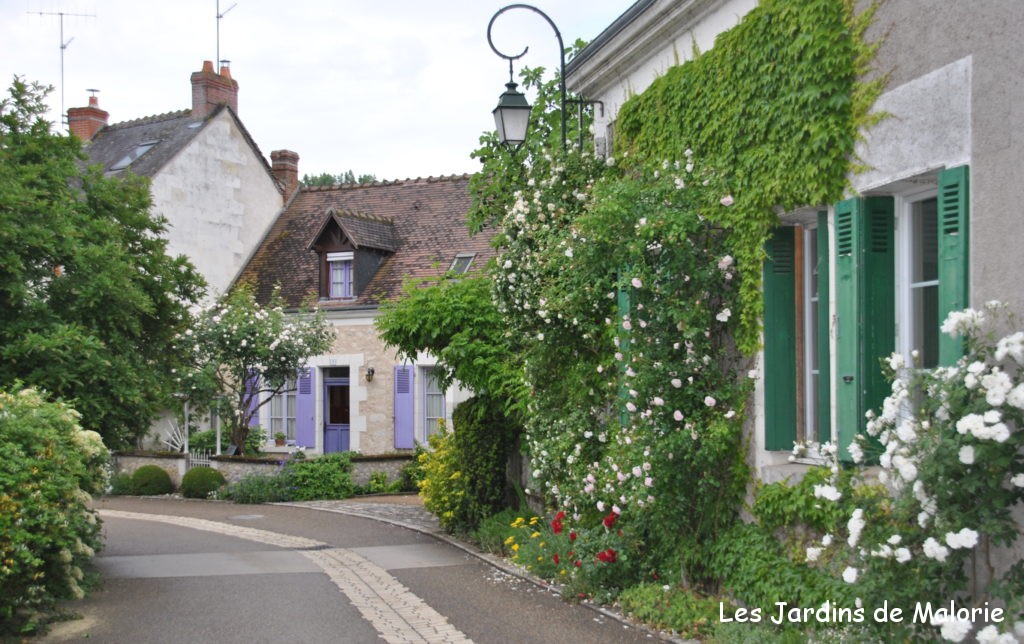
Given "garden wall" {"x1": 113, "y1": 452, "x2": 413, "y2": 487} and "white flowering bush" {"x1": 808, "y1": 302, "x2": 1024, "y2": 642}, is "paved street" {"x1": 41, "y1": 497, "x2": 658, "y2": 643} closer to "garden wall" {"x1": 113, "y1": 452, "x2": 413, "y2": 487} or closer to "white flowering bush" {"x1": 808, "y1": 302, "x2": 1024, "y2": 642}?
"white flowering bush" {"x1": 808, "y1": 302, "x2": 1024, "y2": 642}

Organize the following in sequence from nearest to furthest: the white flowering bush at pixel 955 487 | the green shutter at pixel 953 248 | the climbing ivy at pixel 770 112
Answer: the white flowering bush at pixel 955 487 → the green shutter at pixel 953 248 → the climbing ivy at pixel 770 112

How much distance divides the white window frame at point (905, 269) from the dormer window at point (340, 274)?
17542 millimetres

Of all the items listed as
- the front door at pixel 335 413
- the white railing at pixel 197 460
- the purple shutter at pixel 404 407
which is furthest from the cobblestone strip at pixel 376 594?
the front door at pixel 335 413

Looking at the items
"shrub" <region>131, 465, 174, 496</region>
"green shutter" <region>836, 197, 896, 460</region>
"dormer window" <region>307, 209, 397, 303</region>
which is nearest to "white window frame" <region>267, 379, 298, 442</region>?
"dormer window" <region>307, 209, 397, 303</region>

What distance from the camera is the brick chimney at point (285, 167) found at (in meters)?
26.5

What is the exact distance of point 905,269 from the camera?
590cm

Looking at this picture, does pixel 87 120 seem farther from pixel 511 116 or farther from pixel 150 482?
pixel 511 116

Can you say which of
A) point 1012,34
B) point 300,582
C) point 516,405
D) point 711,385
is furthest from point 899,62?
point 300,582

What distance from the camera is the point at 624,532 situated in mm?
8383

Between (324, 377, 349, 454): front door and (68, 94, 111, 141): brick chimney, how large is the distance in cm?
1049

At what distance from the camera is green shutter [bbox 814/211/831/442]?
21.5 feet

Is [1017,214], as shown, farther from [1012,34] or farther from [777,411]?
[777,411]

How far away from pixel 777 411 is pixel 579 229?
2.35m

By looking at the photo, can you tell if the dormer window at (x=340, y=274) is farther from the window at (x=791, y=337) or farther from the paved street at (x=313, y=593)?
the window at (x=791, y=337)
